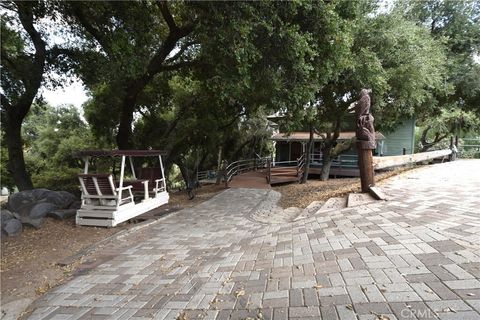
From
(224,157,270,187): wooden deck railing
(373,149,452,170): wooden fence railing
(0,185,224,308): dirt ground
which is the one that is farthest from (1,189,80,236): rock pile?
(224,157,270,187): wooden deck railing

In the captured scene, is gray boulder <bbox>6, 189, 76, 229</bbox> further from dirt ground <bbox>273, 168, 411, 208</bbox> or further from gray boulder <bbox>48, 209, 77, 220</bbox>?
dirt ground <bbox>273, 168, 411, 208</bbox>

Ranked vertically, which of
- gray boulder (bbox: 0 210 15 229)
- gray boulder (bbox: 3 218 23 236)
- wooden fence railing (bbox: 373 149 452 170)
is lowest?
gray boulder (bbox: 3 218 23 236)

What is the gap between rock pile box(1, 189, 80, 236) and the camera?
7.40 meters

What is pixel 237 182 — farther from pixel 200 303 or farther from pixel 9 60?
pixel 200 303

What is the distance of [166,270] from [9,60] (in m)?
7.96

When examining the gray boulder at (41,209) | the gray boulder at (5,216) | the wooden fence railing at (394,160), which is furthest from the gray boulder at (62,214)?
the wooden fence railing at (394,160)

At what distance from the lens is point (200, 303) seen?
3.52 metres

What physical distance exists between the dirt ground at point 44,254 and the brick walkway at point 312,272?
52 cm

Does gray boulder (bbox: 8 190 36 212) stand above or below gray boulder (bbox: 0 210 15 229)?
above

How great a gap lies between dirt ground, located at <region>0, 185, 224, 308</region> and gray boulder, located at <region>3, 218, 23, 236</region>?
0.48 ft

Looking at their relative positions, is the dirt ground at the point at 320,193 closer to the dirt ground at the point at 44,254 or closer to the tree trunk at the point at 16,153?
the dirt ground at the point at 44,254

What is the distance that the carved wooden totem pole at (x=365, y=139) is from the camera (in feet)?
24.3

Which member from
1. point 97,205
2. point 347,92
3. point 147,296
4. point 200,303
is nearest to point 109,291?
point 147,296

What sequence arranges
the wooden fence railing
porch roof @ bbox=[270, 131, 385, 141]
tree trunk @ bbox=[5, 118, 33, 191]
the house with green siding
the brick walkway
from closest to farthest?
the brick walkway, the wooden fence railing, tree trunk @ bbox=[5, 118, 33, 191], porch roof @ bbox=[270, 131, 385, 141], the house with green siding
